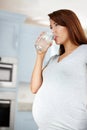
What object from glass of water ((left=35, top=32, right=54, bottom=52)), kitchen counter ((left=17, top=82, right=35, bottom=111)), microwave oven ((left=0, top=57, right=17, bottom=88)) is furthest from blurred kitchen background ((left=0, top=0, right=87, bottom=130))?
glass of water ((left=35, top=32, right=54, bottom=52))

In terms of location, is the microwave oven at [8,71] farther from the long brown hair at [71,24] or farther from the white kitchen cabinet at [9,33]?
the long brown hair at [71,24]

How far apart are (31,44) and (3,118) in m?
0.89

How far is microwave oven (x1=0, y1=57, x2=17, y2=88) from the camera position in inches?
113

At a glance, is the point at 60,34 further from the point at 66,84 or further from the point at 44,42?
the point at 66,84

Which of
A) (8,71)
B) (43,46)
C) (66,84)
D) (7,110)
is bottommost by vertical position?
(7,110)

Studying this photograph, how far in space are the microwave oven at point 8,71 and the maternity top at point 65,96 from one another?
6.08 ft

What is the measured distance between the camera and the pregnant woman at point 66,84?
0.96m

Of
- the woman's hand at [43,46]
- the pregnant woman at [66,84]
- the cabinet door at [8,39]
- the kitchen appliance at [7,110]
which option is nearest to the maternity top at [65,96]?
the pregnant woman at [66,84]

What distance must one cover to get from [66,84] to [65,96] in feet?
0.14

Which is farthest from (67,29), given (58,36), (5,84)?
(5,84)

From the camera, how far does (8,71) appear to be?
2914mm

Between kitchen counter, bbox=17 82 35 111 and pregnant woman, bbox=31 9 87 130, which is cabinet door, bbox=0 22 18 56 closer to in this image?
kitchen counter, bbox=17 82 35 111

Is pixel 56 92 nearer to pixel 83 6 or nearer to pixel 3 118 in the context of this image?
pixel 3 118

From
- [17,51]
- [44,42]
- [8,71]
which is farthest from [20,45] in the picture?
[44,42]
